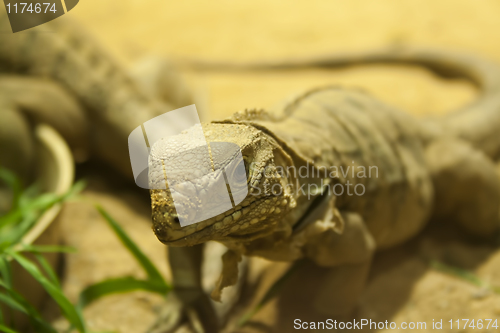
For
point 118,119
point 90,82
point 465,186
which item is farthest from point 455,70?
point 90,82

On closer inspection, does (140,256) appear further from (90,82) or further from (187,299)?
(90,82)

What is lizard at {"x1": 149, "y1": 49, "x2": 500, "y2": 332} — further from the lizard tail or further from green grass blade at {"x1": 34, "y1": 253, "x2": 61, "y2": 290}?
green grass blade at {"x1": 34, "y1": 253, "x2": 61, "y2": 290}

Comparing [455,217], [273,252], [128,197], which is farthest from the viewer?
[128,197]

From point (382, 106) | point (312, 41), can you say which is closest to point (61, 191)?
point (382, 106)

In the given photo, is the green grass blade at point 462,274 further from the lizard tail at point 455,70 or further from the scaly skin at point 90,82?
the scaly skin at point 90,82

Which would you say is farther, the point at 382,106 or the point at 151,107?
the point at 151,107

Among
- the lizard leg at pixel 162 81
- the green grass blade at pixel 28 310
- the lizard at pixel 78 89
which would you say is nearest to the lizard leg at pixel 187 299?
the green grass blade at pixel 28 310

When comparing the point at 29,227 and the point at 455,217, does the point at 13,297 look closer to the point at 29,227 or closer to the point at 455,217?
the point at 29,227
